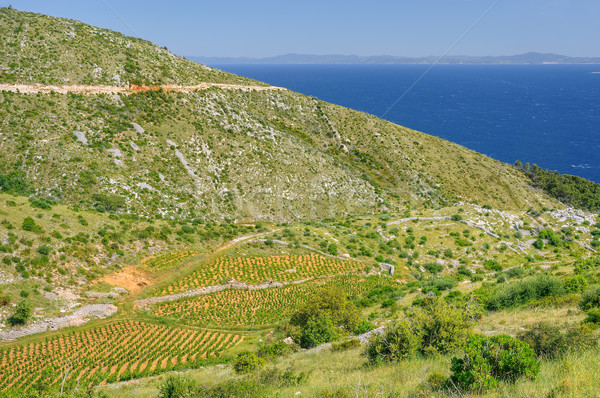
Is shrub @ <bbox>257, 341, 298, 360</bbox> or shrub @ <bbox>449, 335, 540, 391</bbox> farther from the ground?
shrub @ <bbox>449, 335, 540, 391</bbox>

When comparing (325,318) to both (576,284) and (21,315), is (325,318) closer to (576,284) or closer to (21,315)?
(576,284)

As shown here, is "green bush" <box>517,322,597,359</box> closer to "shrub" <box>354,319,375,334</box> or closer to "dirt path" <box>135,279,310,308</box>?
"shrub" <box>354,319,375,334</box>

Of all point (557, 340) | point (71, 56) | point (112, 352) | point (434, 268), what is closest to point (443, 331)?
point (557, 340)

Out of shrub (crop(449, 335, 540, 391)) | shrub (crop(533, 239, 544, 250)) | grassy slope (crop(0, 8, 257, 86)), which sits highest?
grassy slope (crop(0, 8, 257, 86))

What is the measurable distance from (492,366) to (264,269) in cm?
3251

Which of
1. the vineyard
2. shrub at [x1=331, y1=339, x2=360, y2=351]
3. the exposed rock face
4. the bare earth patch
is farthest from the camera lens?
the vineyard

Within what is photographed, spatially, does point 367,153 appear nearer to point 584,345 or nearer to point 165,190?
point 165,190

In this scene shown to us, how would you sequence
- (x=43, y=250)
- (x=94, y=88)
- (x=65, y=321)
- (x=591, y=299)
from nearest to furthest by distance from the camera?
(x=591, y=299)
(x=65, y=321)
(x=43, y=250)
(x=94, y=88)

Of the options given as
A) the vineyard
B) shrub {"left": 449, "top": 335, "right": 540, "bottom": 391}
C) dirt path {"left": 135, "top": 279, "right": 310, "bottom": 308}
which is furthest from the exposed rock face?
shrub {"left": 449, "top": 335, "right": 540, "bottom": 391}

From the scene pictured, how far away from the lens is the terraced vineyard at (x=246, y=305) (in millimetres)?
32250

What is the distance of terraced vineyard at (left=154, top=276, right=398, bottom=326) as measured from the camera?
32.2 metres

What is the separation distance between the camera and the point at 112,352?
26.1 meters

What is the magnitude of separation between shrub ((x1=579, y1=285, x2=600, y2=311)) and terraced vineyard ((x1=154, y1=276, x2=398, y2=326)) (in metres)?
20.8

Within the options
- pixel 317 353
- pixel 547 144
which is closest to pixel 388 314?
pixel 317 353
